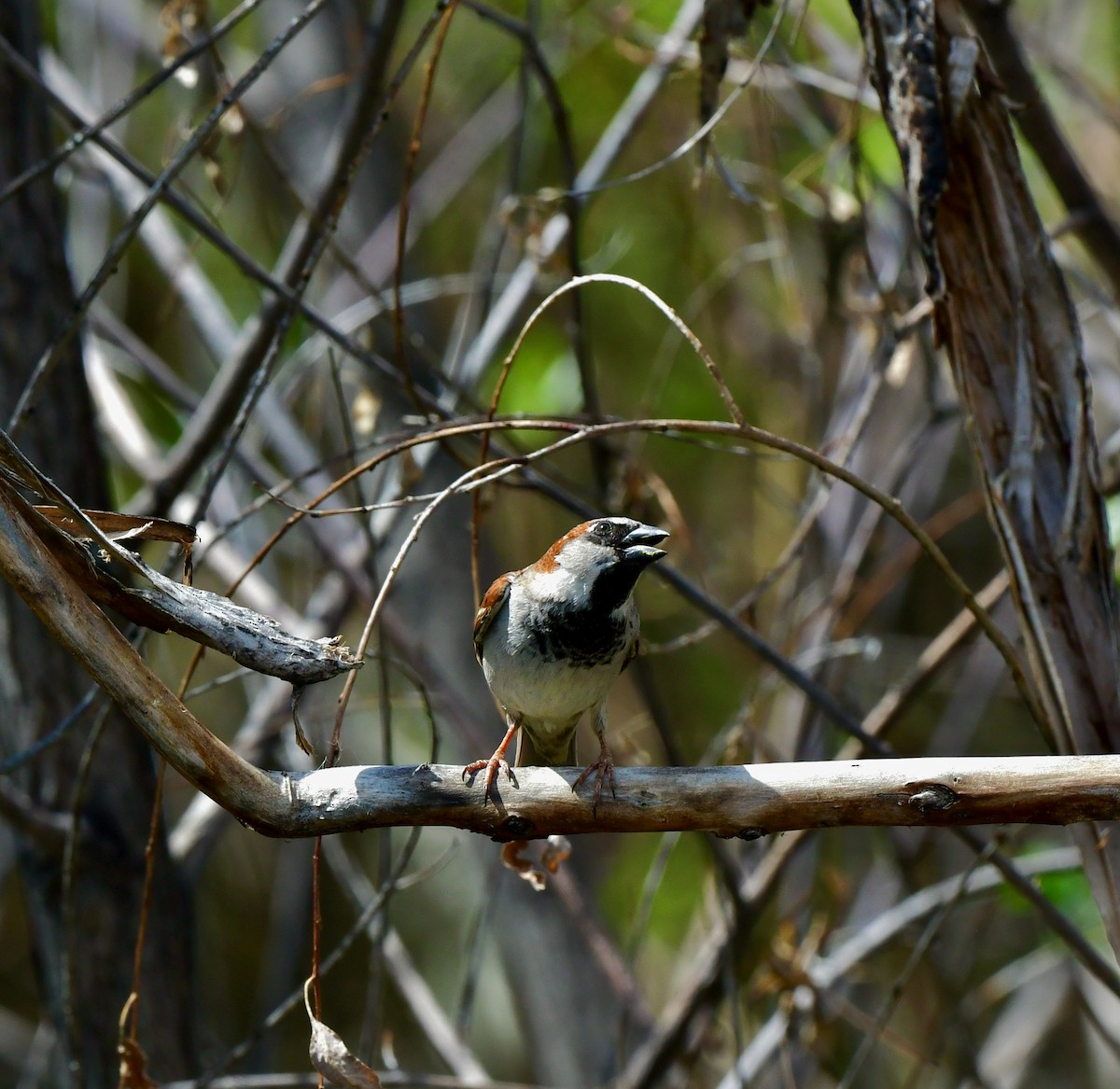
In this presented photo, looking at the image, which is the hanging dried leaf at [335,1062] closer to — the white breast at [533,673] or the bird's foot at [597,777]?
the bird's foot at [597,777]

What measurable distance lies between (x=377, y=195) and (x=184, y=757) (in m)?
5.37

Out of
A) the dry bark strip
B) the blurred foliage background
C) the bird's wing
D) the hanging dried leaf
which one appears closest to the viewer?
the hanging dried leaf

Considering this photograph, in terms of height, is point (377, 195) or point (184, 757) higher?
point (377, 195)

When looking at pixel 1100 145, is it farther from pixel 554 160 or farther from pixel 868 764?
pixel 868 764

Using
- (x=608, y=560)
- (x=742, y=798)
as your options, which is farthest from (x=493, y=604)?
(x=742, y=798)

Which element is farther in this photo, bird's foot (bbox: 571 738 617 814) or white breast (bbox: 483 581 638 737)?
white breast (bbox: 483 581 638 737)

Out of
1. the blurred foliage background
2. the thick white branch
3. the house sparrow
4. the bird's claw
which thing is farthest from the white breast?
the thick white branch

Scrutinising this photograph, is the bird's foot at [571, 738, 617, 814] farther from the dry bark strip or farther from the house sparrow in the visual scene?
the dry bark strip

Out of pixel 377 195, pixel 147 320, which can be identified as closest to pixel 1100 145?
pixel 377 195

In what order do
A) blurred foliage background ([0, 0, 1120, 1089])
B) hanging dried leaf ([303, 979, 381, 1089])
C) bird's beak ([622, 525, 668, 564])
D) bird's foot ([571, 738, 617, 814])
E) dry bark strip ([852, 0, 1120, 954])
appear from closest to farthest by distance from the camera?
hanging dried leaf ([303, 979, 381, 1089]) → bird's foot ([571, 738, 617, 814]) → dry bark strip ([852, 0, 1120, 954]) → bird's beak ([622, 525, 668, 564]) → blurred foliage background ([0, 0, 1120, 1089])

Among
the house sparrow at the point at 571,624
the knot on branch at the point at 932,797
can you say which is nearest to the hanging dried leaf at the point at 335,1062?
the knot on branch at the point at 932,797

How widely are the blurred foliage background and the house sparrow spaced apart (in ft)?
0.61

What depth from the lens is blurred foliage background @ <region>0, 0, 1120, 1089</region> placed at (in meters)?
3.89

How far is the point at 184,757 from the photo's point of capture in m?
2.13
